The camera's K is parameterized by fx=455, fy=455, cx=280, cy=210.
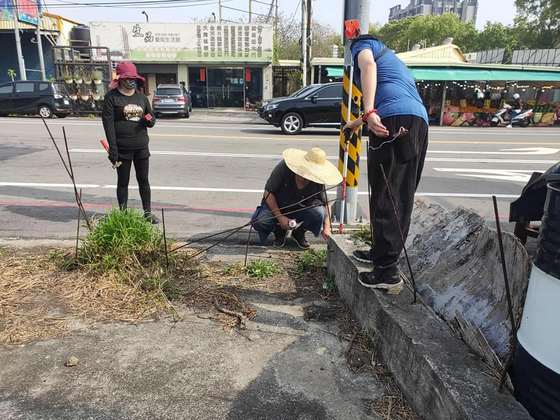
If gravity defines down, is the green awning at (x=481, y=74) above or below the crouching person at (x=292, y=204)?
above

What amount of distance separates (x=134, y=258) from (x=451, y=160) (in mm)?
8863

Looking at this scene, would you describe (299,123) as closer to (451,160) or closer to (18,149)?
(451,160)

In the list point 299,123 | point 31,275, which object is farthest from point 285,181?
point 299,123

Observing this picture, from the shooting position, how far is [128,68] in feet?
16.0

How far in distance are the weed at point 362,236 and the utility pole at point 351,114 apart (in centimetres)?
71

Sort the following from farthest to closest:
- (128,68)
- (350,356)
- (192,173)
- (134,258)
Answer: (192,173), (128,68), (134,258), (350,356)

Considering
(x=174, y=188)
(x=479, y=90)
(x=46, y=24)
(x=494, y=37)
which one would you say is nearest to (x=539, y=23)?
(x=494, y=37)

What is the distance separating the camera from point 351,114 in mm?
4547

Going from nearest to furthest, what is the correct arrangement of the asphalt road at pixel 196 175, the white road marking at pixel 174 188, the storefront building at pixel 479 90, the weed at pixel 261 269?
the weed at pixel 261 269 → the asphalt road at pixel 196 175 → the white road marking at pixel 174 188 → the storefront building at pixel 479 90

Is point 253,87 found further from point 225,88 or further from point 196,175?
point 196,175

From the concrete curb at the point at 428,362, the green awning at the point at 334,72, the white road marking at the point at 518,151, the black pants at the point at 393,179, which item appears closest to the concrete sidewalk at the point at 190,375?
the concrete curb at the point at 428,362

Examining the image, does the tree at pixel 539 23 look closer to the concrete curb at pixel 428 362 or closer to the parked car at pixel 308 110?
the parked car at pixel 308 110

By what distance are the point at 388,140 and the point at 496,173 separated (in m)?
7.70

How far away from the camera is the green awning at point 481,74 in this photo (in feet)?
71.1
